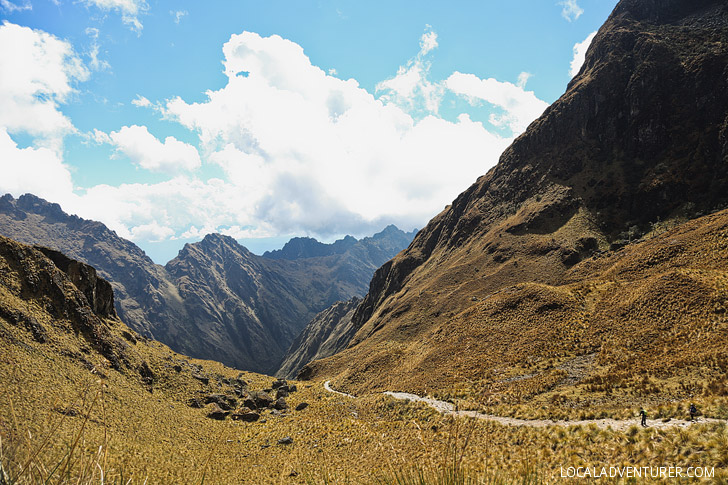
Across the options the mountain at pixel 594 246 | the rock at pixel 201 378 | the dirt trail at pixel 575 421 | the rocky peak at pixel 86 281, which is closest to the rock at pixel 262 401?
the rock at pixel 201 378

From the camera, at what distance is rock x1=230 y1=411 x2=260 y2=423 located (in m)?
40.7

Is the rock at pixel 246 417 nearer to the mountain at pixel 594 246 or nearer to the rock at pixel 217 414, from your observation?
the rock at pixel 217 414

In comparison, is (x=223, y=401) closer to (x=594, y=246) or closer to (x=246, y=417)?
(x=246, y=417)

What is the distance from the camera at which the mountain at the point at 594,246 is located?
3234cm

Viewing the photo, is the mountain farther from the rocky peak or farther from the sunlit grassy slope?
the rocky peak

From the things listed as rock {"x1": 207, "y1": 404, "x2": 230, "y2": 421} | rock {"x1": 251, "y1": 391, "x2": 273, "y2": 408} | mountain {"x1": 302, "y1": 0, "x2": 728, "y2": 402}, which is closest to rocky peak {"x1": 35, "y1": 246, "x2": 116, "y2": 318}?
rock {"x1": 207, "y1": 404, "x2": 230, "y2": 421}

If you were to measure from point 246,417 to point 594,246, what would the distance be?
82.6 metres

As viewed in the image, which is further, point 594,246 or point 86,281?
point 594,246

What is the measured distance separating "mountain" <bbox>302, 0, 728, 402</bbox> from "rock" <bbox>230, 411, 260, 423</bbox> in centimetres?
1903

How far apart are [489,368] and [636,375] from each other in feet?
51.4

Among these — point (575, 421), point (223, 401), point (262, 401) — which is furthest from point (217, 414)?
point (575, 421)

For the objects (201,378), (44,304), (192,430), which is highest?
(44,304)

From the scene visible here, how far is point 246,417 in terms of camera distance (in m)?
41.0

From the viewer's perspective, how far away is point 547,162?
373ft
